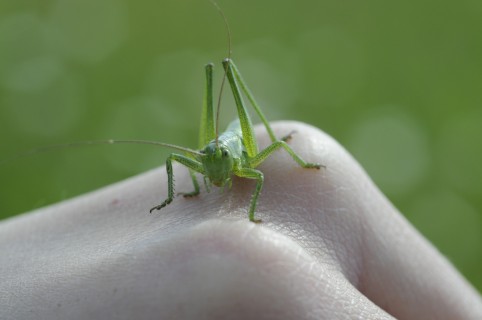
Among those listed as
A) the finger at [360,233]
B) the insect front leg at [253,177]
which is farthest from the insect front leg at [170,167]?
the finger at [360,233]

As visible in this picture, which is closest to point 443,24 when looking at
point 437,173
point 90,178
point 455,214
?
point 437,173

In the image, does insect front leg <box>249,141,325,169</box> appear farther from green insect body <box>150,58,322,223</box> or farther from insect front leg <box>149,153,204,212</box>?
insect front leg <box>149,153,204,212</box>

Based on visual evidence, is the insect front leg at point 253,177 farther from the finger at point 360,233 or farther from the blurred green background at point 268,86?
the blurred green background at point 268,86

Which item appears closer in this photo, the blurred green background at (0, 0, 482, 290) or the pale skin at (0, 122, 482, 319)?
the pale skin at (0, 122, 482, 319)

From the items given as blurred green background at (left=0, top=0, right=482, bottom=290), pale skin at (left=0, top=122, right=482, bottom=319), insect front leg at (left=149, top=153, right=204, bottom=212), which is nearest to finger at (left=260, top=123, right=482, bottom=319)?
pale skin at (left=0, top=122, right=482, bottom=319)

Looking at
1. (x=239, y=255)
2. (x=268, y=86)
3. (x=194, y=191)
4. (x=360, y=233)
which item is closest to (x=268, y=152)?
(x=194, y=191)

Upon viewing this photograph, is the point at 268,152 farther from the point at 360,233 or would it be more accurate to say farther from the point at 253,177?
the point at 360,233

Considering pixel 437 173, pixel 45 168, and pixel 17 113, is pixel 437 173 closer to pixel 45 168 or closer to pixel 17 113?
pixel 45 168
